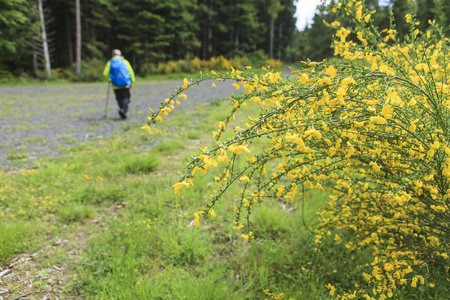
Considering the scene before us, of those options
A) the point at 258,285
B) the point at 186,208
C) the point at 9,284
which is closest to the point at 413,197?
the point at 258,285

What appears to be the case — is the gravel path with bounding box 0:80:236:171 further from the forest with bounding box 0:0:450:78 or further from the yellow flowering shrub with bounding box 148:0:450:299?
the forest with bounding box 0:0:450:78

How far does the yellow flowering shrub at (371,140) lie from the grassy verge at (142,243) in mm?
484

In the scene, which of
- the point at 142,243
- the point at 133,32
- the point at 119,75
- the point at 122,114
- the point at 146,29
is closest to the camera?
the point at 142,243

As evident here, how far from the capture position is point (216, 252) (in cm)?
248

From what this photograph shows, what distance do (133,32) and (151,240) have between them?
81.8 ft

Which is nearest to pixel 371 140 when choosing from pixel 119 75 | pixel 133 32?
pixel 119 75

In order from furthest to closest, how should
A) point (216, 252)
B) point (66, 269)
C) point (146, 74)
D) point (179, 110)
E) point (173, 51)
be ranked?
1. point (173, 51)
2. point (146, 74)
3. point (179, 110)
4. point (216, 252)
5. point (66, 269)

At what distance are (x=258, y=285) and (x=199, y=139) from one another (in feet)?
12.1

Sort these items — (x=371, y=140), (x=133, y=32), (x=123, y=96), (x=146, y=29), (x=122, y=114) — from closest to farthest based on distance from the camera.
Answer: (x=371, y=140)
(x=123, y=96)
(x=122, y=114)
(x=146, y=29)
(x=133, y=32)

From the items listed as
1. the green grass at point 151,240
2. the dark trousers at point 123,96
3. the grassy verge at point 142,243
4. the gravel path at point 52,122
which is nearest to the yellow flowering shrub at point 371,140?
the green grass at point 151,240

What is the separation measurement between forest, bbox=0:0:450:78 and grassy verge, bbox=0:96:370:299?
17710 mm

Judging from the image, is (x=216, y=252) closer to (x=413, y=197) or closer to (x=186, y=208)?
(x=186, y=208)

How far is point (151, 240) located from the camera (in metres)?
2.52

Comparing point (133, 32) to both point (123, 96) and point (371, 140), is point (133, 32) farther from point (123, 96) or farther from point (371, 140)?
point (371, 140)
